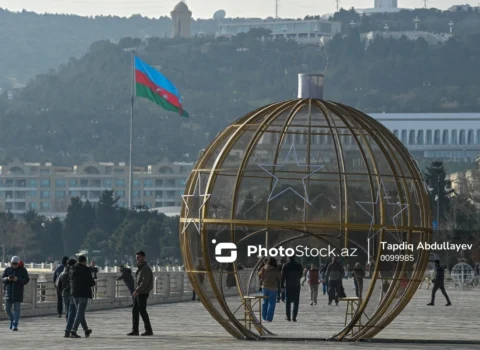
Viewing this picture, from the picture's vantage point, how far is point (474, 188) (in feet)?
380

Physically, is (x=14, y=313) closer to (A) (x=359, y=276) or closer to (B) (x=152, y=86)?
(A) (x=359, y=276)

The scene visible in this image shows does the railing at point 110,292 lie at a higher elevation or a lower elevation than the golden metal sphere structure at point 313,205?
lower

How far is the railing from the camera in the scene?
3853 centimetres

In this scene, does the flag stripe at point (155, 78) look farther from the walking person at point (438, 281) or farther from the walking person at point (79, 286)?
the walking person at point (79, 286)

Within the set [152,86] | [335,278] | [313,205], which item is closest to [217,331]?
[313,205]

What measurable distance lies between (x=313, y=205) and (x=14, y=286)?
6.09 meters

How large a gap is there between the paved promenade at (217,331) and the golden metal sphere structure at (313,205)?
2.14 feet

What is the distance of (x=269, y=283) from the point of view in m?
31.3

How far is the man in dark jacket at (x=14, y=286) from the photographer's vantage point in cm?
3206

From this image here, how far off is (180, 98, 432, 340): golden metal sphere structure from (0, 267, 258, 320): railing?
59 centimetres

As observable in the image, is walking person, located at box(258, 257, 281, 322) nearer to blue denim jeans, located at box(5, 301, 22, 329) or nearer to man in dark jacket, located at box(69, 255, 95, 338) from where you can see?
man in dark jacket, located at box(69, 255, 95, 338)

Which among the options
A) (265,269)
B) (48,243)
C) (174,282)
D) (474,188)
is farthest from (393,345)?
(48,243)

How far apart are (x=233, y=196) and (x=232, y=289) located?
1.87 meters

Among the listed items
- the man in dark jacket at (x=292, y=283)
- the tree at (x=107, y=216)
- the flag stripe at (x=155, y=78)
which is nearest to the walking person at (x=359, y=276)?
the man in dark jacket at (x=292, y=283)
